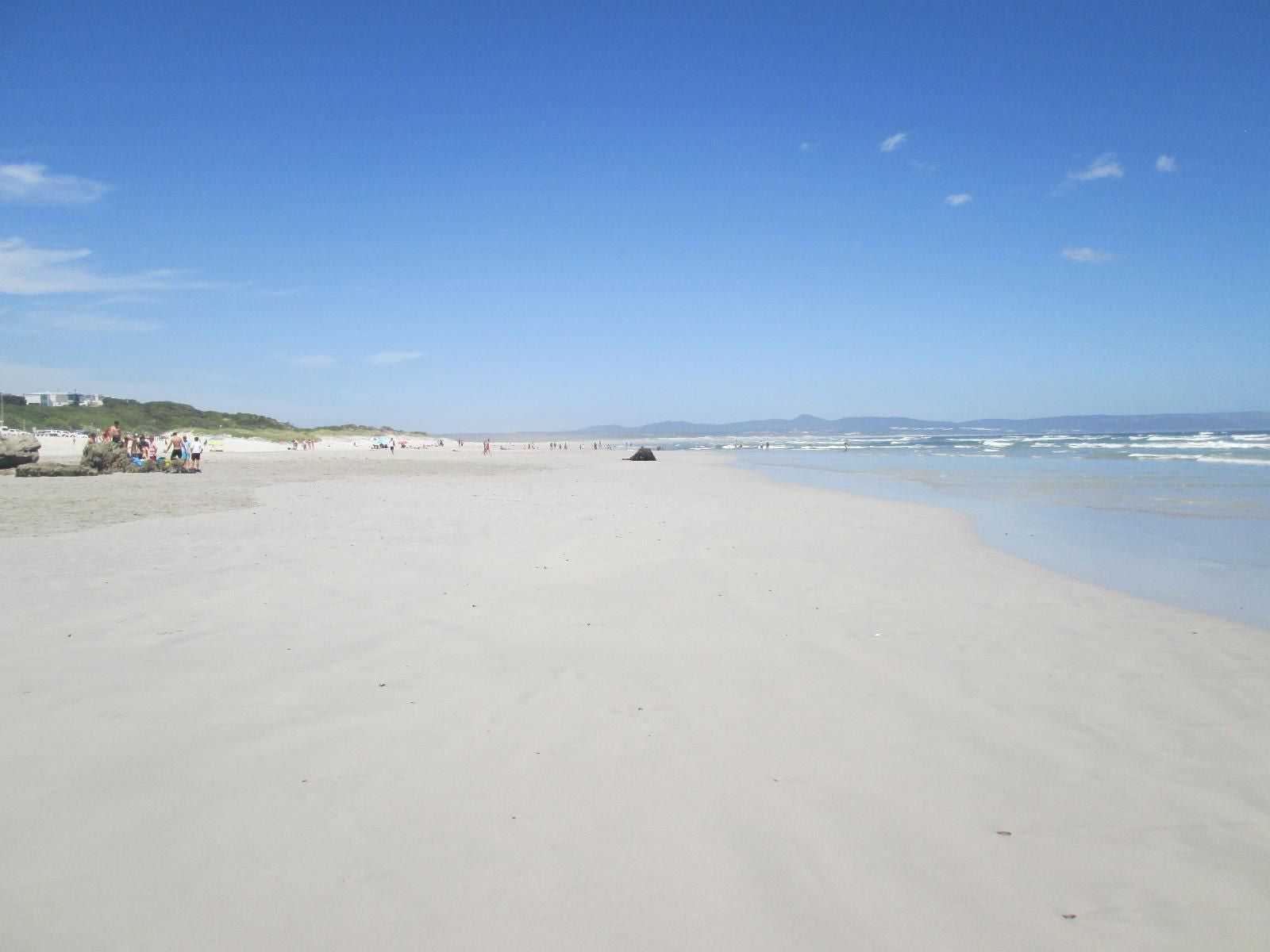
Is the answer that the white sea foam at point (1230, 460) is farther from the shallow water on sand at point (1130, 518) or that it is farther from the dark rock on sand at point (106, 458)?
the dark rock on sand at point (106, 458)

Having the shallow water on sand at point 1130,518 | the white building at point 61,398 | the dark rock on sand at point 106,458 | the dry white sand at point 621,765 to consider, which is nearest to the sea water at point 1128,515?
the shallow water on sand at point 1130,518

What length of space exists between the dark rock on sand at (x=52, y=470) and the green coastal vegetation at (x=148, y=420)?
1805 inches

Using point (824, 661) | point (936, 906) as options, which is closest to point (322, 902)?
point (936, 906)

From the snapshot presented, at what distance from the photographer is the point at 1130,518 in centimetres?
1347

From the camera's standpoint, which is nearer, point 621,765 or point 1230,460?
point 621,765

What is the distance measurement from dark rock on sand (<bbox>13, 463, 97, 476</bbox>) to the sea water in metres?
23.4

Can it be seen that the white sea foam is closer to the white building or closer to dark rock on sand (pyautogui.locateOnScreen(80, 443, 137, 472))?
dark rock on sand (pyautogui.locateOnScreen(80, 443, 137, 472))

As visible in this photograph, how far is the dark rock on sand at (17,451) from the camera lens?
22.7 m

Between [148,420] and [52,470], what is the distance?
68.4 meters

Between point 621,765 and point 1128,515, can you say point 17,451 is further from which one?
point 1128,515

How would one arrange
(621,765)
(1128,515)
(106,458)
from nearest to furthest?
(621,765) → (1128,515) → (106,458)

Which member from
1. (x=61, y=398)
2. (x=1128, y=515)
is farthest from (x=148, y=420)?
(x=1128, y=515)

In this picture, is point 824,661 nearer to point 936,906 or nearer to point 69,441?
point 936,906

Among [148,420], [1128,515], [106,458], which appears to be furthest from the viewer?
[148,420]
